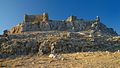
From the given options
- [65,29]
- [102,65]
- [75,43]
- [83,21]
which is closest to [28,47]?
[75,43]

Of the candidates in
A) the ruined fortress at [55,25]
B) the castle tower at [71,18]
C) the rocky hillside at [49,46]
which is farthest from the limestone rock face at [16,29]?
the rocky hillside at [49,46]

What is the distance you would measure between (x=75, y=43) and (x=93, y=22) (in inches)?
1547

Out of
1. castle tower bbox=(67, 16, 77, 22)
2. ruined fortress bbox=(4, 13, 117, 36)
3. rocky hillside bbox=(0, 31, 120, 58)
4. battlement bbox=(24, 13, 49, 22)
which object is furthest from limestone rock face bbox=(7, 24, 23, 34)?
rocky hillside bbox=(0, 31, 120, 58)

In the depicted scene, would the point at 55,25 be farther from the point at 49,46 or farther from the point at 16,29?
the point at 49,46

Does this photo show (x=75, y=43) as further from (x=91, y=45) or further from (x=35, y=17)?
(x=35, y=17)

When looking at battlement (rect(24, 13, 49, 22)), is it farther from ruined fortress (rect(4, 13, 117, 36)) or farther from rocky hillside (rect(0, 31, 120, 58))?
rocky hillside (rect(0, 31, 120, 58))

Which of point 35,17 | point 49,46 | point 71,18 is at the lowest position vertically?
point 49,46

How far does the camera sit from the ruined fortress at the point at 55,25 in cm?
7944

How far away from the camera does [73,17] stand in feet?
279

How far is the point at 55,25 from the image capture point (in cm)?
8131

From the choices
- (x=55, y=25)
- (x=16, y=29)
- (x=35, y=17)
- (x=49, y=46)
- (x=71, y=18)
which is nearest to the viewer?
(x=49, y=46)

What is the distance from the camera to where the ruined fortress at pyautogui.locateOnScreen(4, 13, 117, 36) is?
79.4 meters

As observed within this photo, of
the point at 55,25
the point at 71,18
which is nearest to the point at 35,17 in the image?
the point at 55,25

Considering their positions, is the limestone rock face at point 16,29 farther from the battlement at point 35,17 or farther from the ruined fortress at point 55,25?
the battlement at point 35,17
